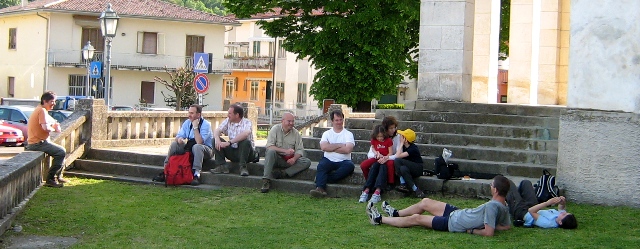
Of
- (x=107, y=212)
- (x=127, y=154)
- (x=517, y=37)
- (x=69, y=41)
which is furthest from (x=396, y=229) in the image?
(x=69, y=41)

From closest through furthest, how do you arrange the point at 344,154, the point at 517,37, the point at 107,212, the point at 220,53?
the point at 107,212 → the point at 344,154 → the point at 517,37 → the point at 220,53

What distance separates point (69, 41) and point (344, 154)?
1705 inches

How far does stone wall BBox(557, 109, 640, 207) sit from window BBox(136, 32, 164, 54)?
45.7 m

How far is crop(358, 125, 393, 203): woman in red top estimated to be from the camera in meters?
12.8

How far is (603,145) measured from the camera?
12648 mm

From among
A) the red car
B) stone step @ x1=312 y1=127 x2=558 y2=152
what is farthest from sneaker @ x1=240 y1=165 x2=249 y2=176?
the red car

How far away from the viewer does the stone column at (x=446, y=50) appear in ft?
55.5

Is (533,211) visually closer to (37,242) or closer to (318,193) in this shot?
(318,193)

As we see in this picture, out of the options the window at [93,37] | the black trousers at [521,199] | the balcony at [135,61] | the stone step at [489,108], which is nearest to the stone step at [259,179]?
the black trousers at [521,199]

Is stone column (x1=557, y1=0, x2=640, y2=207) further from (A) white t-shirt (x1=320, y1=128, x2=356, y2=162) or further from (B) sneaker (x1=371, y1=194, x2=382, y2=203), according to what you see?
(A) white t-shirt (x1=320, y1=128, x2=356, y2=162)

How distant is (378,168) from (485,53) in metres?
7.87

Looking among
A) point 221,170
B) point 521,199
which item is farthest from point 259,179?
point 521,199

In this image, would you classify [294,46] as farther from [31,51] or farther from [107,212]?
[31,51]

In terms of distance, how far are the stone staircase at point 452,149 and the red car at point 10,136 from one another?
13.0m
